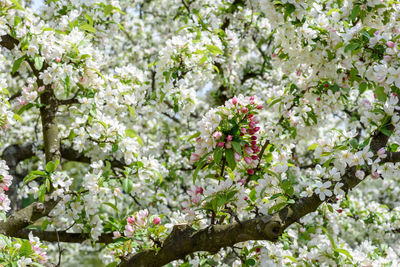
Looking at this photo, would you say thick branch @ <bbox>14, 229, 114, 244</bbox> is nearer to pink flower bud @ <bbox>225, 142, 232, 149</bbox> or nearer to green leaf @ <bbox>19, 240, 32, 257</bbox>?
green leaf @ <bbox>19, 240, 32, 257</bbox>

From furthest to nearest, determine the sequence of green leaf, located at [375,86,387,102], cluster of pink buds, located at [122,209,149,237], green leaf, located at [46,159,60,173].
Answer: green leaf, located at [46,159,60,173]
cluster of pink buds, located at [122,209,149,237]
green leaf, located at [375,86,387,102]

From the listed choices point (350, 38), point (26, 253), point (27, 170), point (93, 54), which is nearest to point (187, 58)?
point (93, 54)

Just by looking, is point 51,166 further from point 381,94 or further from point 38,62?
point 381,94

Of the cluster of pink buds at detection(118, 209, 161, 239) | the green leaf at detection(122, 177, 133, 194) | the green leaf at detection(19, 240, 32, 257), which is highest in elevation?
the green leaf at detection(122, 177, 133, 194)

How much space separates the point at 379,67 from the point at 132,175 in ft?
5.97

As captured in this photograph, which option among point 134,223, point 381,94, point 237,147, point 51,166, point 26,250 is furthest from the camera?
point 51,166

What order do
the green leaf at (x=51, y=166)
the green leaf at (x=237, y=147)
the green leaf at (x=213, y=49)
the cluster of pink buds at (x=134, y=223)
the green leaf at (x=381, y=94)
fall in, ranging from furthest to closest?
the green leaf at (x=213, y=49)
the green leaf at (x=51, y=166)
the cluster of pink buds at (x=134, y=223)
the green leaf at (x=381, y=94)
the green leaf at (x=237, y=147)

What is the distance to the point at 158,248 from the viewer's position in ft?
7.46

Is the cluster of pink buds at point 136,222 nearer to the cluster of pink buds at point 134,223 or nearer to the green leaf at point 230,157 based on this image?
the cluster of pink buds at point 134,223

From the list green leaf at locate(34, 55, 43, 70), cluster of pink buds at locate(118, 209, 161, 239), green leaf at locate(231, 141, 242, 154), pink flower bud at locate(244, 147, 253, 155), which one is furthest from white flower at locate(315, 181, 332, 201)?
green leaf at locate(34, 55, 43, 70)

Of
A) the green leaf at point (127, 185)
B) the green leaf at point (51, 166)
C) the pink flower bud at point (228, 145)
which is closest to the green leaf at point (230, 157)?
the pink flower bud at point (228, 145)

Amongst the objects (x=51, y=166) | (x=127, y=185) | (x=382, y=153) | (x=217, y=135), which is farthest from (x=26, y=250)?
(x=382, y=153)

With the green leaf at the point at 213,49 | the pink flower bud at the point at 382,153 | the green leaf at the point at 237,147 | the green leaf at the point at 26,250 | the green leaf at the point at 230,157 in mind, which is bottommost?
the green leaf at the point at 26,250

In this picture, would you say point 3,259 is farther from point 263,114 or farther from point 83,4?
point 263,114
